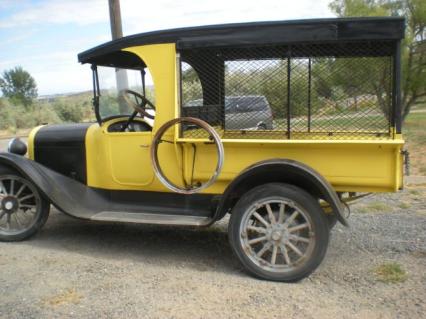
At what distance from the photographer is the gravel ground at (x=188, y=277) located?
3457 millimetres

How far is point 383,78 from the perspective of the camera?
4055 millimetres

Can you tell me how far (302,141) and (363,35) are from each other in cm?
96

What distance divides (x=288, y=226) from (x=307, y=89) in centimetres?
120

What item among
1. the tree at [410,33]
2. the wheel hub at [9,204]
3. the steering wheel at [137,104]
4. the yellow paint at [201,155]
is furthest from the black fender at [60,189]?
the tree at [410,33]

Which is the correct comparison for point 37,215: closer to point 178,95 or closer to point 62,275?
point 62,275

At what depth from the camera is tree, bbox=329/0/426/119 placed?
15406mm

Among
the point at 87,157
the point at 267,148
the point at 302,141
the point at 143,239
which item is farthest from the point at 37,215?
the point at 302,141

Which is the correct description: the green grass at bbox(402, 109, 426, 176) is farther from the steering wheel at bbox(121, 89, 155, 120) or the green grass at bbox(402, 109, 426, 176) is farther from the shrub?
the shrub

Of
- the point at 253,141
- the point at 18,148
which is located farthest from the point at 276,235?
the point at 18,148

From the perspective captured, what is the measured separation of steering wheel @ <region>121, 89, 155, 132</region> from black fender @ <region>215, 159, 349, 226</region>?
1.23 m

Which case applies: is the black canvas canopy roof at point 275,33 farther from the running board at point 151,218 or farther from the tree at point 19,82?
the tree at point 19,82

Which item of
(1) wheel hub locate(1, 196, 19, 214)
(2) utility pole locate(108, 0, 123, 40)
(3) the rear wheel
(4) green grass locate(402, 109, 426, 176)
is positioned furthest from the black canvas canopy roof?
(4) green grass locate(402, 109, 426, 176)

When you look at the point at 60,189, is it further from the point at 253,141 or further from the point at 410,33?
the point at 410,33

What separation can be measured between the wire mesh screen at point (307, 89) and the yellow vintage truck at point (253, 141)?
0.01m
